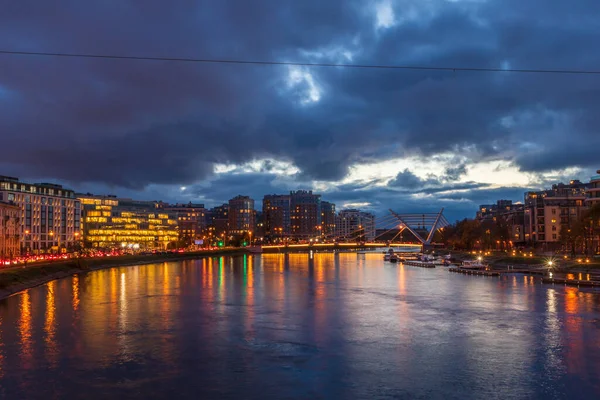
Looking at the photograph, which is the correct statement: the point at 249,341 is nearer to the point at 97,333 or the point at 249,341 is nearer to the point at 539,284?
the point at 97,333

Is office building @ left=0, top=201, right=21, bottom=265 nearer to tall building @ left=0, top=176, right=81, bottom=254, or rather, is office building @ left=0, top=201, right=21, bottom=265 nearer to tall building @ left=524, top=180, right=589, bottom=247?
tall building @ left=0, top=176, right=81, bottom=254

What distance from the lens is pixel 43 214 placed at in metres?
122

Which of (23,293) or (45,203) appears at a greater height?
(45,203)

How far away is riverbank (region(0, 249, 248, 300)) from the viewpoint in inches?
1787

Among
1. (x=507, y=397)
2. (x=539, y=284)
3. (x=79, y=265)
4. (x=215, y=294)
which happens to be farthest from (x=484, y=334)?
(x=79, y=265)

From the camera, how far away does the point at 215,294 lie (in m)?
43.5

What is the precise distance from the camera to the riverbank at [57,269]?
149ft

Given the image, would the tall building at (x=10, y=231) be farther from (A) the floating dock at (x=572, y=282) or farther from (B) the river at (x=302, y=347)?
(A) the floating dock at (x=572, y=282)

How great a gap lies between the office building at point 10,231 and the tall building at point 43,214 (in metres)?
4.98

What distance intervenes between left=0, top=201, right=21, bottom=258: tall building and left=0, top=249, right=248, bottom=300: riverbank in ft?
60.0

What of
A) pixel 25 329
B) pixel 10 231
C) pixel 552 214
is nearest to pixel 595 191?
pixel 552 214

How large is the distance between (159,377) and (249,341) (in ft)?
20.1

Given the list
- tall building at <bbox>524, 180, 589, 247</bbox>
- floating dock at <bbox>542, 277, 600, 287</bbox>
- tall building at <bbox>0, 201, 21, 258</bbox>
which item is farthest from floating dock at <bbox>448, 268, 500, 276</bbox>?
tall building at <bbox>0, 201, 21, 258</bbox>

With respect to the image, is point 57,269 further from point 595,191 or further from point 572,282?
point 595,191
